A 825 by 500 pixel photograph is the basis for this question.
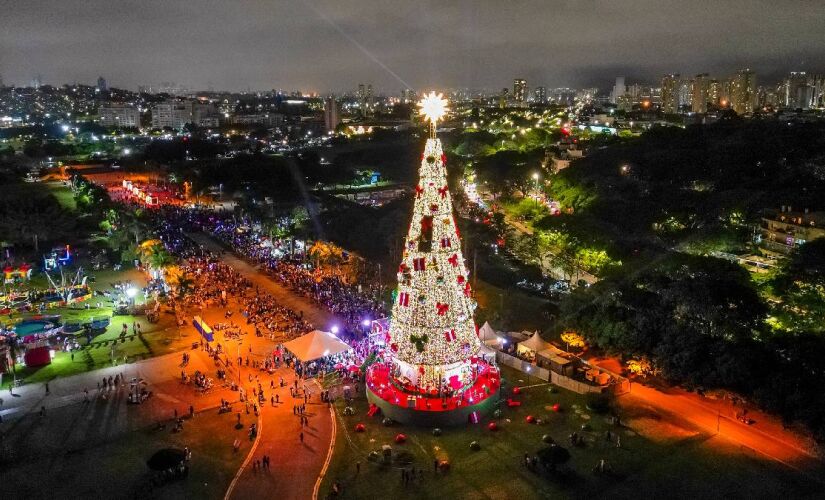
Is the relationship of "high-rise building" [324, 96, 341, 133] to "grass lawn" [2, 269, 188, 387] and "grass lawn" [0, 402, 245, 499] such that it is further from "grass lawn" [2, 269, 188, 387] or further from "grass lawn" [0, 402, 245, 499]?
"grass lawn" [0, 402, 245, 499]

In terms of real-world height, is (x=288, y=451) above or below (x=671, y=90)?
below

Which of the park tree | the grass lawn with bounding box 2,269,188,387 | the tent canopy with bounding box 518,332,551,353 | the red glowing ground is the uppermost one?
the park tree

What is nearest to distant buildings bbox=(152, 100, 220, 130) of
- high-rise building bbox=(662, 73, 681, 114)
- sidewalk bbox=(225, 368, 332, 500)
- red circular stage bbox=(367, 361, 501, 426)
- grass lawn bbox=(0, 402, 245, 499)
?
high-rise building bbox=(662, 73, 681, 114)

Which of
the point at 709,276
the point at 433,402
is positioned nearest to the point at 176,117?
the point at 709,276

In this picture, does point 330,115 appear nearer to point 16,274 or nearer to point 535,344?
point 16,274

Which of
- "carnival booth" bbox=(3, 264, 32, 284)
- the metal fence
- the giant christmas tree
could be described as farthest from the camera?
"carnival booth" bbox=(3, 264, 32, 284)

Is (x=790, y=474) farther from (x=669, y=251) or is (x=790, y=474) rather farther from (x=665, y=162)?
(x=665, y=162)

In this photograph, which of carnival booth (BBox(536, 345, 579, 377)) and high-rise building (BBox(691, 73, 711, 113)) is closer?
carnival booth (BBox(536, 345, 579, 377))
